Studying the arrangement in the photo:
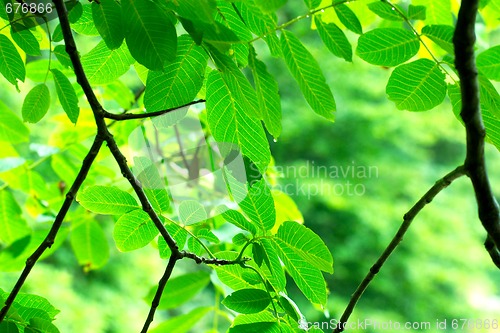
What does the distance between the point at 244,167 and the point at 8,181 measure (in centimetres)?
75

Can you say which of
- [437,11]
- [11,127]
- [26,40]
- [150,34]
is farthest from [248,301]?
[11,127]

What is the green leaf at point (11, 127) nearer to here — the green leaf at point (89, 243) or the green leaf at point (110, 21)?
the green leaf at point (89, 243)

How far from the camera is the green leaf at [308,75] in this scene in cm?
54

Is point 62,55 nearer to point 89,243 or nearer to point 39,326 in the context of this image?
point 39,326

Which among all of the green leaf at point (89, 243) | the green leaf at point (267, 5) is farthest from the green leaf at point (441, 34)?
the green leaf at point (89, 243)

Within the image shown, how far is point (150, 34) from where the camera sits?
0.46 metres

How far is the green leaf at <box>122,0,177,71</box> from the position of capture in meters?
0.45

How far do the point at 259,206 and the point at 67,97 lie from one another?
0.86ft

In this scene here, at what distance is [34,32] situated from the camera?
66 centimetres

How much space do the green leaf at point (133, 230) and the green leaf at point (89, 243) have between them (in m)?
0.59

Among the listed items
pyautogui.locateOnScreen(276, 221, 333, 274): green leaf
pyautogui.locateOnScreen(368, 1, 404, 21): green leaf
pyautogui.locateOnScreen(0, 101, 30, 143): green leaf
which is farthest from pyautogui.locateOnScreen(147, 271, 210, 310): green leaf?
pyautogui.locateOnScreen(368, 1, 404, 21): green leaf

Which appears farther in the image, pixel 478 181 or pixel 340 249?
pixel 340 249

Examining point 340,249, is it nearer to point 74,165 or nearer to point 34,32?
point 74,165

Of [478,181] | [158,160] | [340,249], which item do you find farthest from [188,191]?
[340,249]
